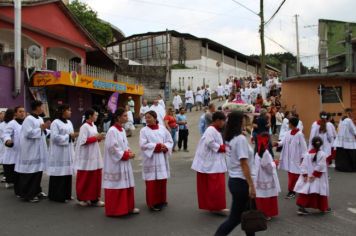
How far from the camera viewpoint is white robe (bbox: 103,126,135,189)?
7227 millimetres

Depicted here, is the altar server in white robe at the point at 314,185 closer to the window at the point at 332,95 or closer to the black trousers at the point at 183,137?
the black trousers at the point at 183,137

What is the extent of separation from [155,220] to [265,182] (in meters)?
1.90

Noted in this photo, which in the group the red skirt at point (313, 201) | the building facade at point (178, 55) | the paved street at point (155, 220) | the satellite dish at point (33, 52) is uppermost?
the building facade at point (178, 55)

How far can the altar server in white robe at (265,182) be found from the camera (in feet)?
22.7

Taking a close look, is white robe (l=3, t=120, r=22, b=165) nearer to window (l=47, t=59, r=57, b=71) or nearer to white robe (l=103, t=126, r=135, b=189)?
white robe (l=103, t=126, r=135, b=189)

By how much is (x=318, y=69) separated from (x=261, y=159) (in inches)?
647

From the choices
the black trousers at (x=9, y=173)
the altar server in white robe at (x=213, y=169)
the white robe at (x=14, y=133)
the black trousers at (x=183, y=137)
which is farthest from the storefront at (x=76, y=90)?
the altar server in white robe at (x=213, y=169)

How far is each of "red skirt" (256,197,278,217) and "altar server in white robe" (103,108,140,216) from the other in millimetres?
2178

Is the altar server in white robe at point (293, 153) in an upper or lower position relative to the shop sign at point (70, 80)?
lower

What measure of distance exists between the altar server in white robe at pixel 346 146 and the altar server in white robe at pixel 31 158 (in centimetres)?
820

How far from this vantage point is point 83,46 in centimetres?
2377

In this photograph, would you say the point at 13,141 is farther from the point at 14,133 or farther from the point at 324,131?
the point at 324,131

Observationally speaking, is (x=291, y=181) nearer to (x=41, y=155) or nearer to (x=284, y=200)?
(x=284, y=200)

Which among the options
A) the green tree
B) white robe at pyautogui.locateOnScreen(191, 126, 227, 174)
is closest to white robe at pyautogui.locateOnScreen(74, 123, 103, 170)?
white robe at pyautogui.locateOnScreen(191, 126, 227, 174)
